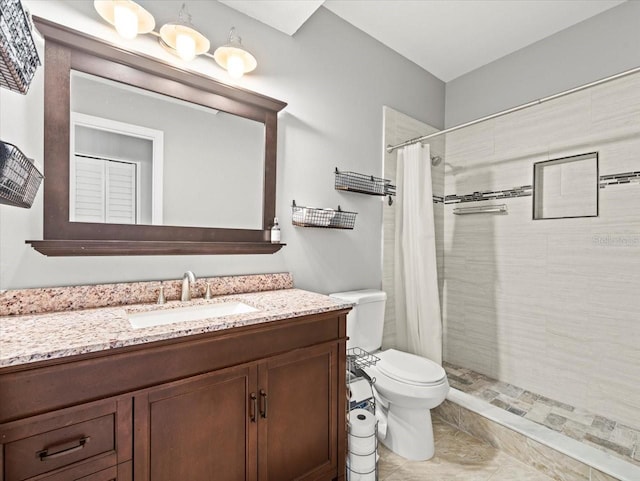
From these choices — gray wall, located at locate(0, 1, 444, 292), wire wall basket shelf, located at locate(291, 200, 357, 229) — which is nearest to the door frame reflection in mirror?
gray wall, located at locate(0, 1, 444, 292)

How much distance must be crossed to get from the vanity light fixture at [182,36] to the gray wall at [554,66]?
2380 mm

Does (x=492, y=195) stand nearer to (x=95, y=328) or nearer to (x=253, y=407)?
(x=253, y=407)

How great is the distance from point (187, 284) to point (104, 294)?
13.0 inches

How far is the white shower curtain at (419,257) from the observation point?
2.33 meters

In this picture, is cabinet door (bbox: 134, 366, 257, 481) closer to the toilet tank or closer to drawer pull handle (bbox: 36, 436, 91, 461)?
drawer pull handle (bbox: 36, 436, 91, 461)

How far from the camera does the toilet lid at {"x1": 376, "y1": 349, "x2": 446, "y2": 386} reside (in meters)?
1.78

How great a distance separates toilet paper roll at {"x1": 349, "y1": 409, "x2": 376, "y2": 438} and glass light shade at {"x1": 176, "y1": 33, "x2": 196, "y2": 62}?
6.44ft

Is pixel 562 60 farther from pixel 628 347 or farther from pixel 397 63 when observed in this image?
pixel 628 347

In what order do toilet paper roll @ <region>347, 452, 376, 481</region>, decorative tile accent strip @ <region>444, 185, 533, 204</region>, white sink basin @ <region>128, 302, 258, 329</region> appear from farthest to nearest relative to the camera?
decorative tile accent strip @ <region>444, 185, 533, 204</region>, toilet paper roll @ <region>347, 452, 376, 481</region>, white sink basin @ <region>128, 302, 258, 329</region>

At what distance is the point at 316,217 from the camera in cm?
194

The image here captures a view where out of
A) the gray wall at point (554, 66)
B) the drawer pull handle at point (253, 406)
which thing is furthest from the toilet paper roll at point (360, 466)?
the gray wall at point (554, 66)

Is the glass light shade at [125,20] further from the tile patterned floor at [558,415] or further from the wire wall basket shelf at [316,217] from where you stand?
the tile patterned floor at [558,415]

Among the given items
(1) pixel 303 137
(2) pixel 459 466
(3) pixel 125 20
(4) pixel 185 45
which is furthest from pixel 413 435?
(3) pixel 125 20

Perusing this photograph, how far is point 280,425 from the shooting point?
1306 millimetres
